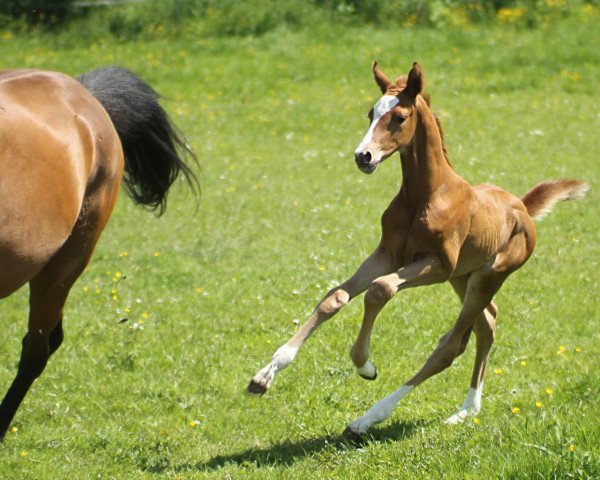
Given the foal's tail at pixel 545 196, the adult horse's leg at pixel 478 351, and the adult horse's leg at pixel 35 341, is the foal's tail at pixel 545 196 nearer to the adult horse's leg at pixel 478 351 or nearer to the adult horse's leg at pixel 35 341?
the adult horse's leg at pixel 478 351

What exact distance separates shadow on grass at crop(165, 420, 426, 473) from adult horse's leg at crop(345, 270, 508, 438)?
0.09 metres

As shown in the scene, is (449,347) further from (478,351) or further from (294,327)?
(294,327)

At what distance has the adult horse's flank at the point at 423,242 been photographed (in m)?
4.61

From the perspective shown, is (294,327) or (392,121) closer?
(392,121)

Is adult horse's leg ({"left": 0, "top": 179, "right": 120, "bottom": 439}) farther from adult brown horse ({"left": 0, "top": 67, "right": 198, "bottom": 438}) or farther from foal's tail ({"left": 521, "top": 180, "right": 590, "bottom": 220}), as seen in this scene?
foal's tail ({"left": 521, "top": 180, "right": 590, "bottom": 220})

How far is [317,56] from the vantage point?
18.0 metres

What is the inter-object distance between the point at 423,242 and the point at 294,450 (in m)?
1.20

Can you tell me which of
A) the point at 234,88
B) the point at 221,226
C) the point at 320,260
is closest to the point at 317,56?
the point at 234,88

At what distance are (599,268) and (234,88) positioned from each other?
9811mm

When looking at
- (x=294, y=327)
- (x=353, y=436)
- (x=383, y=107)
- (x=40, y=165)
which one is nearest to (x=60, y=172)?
(x=40, y=165)

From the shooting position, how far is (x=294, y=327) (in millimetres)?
6867

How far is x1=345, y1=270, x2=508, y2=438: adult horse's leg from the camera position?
194 inches

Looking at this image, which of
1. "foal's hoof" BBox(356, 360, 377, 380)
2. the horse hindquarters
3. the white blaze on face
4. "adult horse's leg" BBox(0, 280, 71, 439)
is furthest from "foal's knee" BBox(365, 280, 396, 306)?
"adult horse's leg" BBox(0, 280, 71, 439)

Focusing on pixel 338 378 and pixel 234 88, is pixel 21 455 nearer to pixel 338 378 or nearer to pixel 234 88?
pixel 338 378
